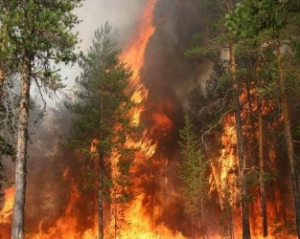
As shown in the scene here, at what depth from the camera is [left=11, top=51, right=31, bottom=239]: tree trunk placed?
37.7 ft

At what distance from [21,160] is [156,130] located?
84.8 feet

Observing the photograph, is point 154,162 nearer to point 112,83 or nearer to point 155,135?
point 155,135

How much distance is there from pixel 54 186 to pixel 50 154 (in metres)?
3.89

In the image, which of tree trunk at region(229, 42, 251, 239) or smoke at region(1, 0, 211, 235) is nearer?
tree trunk at region(229, 42, 251, 239)

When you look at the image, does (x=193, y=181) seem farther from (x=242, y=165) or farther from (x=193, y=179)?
(x=242, y=165)

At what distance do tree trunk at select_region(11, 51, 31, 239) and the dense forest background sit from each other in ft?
0.17

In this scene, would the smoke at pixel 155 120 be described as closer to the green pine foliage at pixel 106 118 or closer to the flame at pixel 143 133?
the flame at pixel 143 133

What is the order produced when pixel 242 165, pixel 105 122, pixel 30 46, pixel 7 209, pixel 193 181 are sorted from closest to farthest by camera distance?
pixel 30 46 < pixel 242 165 < pixel 105 122 < pixel 193 181 < pixel 7 209

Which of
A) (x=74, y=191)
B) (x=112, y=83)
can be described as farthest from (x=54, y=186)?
(x=112, y=83)

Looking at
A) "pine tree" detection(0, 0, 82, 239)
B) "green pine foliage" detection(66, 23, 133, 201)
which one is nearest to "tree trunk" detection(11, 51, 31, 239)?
Result: "pine tree" detection(0, 0, 82, 239)

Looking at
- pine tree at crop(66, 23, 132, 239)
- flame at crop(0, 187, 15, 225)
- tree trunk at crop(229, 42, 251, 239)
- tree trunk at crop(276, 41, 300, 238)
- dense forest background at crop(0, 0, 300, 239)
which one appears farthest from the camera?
flame at crop(0, 187, 15, 225)

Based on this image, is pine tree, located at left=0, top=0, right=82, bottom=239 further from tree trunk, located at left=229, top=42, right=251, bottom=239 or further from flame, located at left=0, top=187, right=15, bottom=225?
flame, located at left=0, top=187, right=15, bottom=225

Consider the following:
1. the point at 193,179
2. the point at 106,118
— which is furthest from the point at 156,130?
the point at 106,118

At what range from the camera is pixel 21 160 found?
12.0m
